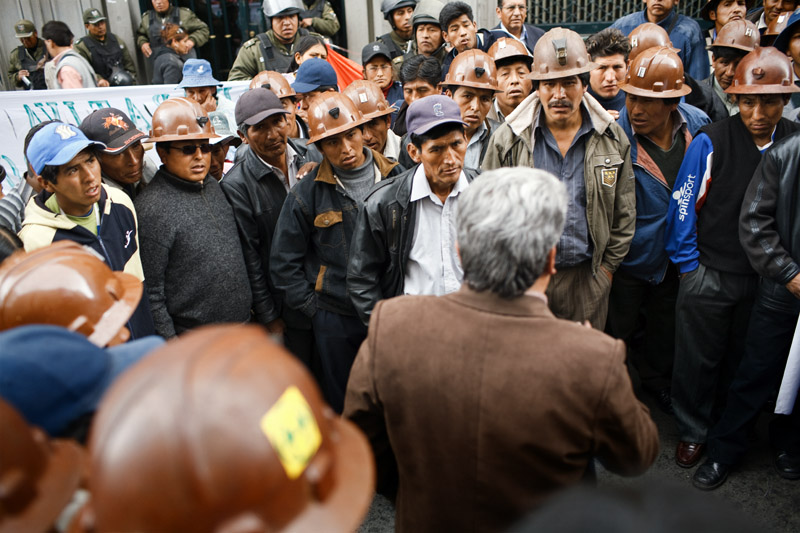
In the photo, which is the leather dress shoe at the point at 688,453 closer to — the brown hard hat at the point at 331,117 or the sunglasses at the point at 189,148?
the brown hard hat at the point at 331,117

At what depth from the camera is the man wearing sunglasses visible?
324 cm

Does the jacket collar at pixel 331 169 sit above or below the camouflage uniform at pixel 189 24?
below

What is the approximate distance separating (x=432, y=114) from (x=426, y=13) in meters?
4.07

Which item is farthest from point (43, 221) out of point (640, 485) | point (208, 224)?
point (640, 485)

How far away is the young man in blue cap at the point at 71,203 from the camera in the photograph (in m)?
2.73

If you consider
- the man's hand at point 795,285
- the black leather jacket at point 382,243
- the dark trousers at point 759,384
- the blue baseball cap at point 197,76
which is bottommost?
the dark trousers at point 759,384

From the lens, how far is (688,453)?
372 centimetres

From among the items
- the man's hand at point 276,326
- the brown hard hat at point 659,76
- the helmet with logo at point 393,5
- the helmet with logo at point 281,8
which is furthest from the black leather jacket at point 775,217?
the helmet with logo at point 281,8

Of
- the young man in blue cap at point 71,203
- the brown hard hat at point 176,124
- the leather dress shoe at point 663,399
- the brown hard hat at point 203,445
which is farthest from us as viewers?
the leather dress shoe at point 663,399

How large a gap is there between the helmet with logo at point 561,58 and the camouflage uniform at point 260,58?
4.48m

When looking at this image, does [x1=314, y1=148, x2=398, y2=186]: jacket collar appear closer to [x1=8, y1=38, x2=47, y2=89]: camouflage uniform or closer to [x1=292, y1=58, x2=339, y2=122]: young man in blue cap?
[x1=292, y1=58, x2=339, y2=122]: young man in blue cap

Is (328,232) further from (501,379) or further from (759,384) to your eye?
(759,384)

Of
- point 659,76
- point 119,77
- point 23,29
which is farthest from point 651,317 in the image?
point 23,29

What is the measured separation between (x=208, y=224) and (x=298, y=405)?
2508 millimetres
